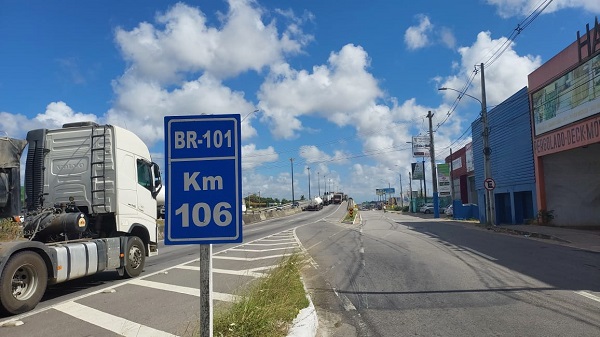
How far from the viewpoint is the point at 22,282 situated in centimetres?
864

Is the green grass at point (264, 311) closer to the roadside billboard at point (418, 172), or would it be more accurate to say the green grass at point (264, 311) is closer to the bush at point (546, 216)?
the bush at point (546, 216)

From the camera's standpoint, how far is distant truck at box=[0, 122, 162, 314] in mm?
10445

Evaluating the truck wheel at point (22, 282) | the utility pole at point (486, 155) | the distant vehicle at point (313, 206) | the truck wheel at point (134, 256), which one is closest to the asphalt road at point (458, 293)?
the truck wheel at point (134, 256)

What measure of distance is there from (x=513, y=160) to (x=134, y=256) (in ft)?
89.3

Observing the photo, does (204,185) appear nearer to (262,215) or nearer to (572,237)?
(572,237)

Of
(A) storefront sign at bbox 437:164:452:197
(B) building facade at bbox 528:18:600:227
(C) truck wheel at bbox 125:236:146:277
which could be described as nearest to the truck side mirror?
(C) truck wheel at bbox 125:236:146:277

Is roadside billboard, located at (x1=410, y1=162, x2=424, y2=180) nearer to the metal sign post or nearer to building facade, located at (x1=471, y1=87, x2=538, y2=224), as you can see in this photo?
building facade, located at (x1=471, y1=87, x2=538, y2=224)

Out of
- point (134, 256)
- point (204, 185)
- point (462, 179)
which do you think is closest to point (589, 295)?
point (204, 185)

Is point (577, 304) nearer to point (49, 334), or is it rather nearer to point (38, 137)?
point (49, 334)

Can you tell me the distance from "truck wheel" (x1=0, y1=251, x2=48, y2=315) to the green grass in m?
4.07

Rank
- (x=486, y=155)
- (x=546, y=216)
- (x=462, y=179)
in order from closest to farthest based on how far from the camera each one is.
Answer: (x=546, y=216) → (x=486, y=155) → (x=462, y=179)

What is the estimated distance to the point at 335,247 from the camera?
63.7 feet

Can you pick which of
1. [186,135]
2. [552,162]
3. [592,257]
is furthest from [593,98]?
[186,135]

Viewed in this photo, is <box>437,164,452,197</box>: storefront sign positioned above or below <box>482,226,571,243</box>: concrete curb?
above
